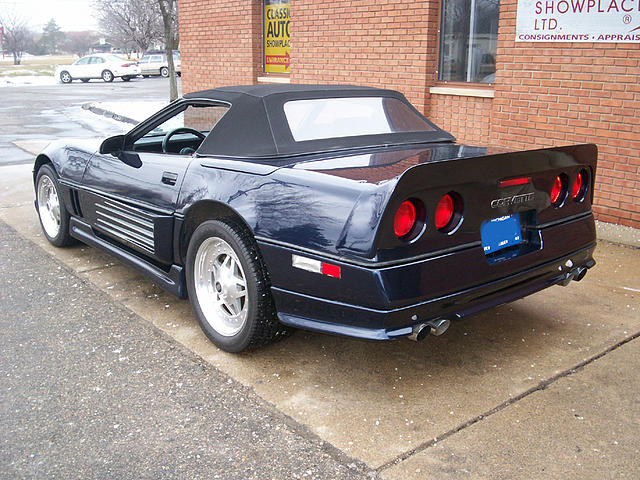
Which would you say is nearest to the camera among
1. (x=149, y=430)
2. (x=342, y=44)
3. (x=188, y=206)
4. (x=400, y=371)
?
(x=149, y=430)

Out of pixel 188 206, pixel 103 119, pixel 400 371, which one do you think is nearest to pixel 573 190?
pixel 400 371

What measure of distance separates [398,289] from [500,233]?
0.75m

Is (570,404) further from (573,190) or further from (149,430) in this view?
(149,430)

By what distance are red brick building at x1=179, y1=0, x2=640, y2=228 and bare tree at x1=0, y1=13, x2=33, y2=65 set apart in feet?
217

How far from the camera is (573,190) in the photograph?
374 cm

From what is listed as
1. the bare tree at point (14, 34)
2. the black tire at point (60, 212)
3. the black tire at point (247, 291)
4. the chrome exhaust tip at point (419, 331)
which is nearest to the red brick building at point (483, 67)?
the chrome exhaust tip at point (419, 331)

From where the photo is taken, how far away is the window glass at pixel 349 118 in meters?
3.86

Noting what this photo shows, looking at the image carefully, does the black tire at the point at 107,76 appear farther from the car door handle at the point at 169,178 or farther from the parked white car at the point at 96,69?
the car door handle at the point at 169,178

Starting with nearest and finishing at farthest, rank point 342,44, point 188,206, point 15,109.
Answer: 1. point 188,206
2. point 342,44
3. point 15,109

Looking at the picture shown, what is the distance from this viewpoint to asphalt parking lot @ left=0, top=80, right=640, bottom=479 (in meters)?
2.74

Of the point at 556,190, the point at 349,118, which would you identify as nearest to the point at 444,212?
Result: the point at 556,190

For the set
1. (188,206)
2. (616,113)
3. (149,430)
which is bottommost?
(149,430)

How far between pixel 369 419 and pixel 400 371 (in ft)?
1.73

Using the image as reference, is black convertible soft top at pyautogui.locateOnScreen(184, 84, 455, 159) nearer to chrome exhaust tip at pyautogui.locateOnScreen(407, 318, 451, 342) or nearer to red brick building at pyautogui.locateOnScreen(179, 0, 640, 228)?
chrome exhaust tip at pyautogui.locateOnScreen(407, 318, 451, 342)
